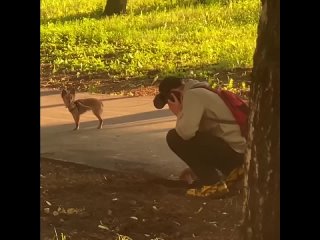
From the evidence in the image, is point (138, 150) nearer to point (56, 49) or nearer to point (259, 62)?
point (259, 62)

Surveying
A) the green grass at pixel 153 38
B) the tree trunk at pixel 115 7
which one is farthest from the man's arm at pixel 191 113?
the tree trunk at pixel 115 7

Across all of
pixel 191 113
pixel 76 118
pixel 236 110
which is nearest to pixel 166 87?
pixel 191 113

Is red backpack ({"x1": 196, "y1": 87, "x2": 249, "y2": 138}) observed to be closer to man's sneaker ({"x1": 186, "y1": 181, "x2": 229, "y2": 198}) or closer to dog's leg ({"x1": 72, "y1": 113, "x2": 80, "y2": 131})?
man's sneaker ({"x1": 186, "y1": 181, "x2": 229, "y2": 198})

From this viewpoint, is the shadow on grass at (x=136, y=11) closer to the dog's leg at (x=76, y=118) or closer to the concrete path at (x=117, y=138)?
the concrete path at (x=117, y=138)

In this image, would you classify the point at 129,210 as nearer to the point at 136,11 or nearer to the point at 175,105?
the point at 175,105

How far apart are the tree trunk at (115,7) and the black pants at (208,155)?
39.2 ft

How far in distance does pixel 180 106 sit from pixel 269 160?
1.80 metres

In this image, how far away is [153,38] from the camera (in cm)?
1418

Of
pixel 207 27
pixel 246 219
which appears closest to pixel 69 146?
pixel 246 219

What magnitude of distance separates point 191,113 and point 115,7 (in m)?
12.3

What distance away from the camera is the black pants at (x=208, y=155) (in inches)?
229

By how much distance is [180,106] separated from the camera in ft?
19.2
